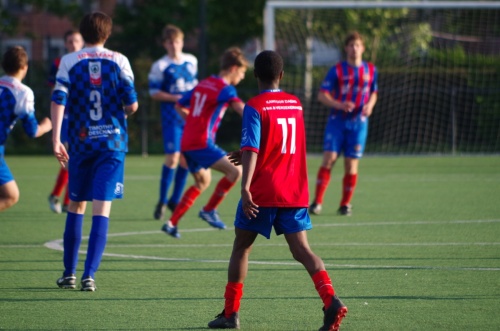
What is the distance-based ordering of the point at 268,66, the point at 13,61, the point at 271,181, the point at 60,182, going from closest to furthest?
the point at 271,181
the point at 268,66
the point at 13,61
the point at 60,182

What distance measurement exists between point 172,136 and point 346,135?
2163 millimetres

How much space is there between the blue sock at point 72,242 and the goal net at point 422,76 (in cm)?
1545

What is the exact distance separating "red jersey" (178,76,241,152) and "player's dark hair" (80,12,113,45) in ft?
9.07

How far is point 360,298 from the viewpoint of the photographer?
6863 millimetres

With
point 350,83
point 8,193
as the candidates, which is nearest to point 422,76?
point 350,83

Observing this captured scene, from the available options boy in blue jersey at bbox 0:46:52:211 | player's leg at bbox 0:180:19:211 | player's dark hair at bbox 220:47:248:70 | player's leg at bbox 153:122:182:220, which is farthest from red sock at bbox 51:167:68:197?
boy in blue jersey at bbox 0:46:52:211

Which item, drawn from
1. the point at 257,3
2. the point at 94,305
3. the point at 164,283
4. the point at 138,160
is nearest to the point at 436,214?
the point at 164,283

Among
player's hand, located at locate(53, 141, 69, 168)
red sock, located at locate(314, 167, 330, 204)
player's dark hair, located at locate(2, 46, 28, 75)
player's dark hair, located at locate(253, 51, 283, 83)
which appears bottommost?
red sock, located at locate(314, 167, 330, 204)

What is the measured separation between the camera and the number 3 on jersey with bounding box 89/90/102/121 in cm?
738

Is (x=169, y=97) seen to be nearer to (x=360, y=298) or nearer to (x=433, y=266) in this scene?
(x=433, y=266)

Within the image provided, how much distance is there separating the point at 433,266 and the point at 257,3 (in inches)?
946

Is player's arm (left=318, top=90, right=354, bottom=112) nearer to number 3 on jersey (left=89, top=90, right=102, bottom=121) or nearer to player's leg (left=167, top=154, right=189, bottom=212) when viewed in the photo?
player's leg (left=167, top=154, right=189, bottom=212)

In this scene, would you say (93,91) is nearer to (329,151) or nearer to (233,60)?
(233,60)

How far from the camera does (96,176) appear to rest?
24.1 ft
